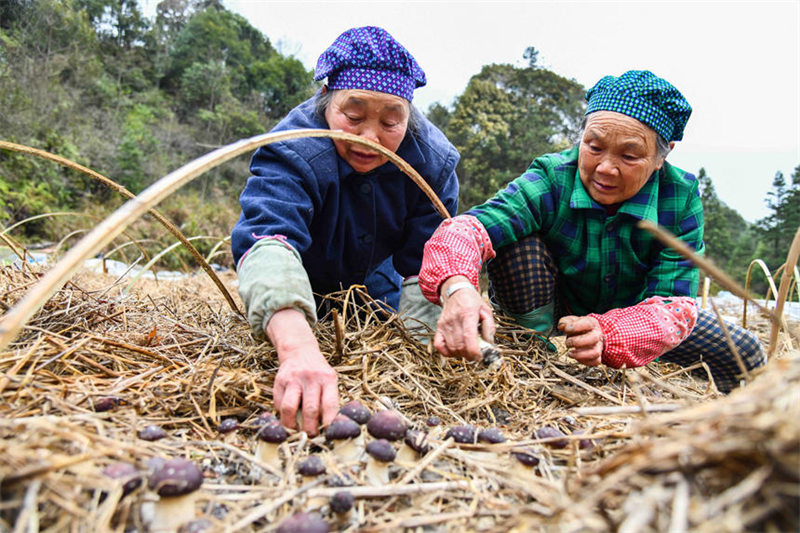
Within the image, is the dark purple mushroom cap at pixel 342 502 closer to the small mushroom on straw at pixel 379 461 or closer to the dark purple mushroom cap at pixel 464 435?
the small mushroom on straw at pixel 379 461

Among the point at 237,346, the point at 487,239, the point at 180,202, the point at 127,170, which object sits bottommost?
the point at 237,346

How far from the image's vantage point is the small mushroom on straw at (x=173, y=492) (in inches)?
32.4

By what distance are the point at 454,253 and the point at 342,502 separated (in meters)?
1.04

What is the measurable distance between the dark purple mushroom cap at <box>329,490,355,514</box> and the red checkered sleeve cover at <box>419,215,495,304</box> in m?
0.93

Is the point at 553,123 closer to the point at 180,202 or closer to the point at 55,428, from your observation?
the point at 180,202

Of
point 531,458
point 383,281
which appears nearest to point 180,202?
point 383,281

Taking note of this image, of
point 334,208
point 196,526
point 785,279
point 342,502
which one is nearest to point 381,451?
point 342,502

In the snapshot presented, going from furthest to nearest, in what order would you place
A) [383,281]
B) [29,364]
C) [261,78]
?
[261,78] < [383,281] < [29,364]

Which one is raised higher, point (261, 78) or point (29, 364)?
point (261, 78)

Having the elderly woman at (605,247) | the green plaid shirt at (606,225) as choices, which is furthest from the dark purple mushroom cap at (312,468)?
the green plaid shirt at (606,225)

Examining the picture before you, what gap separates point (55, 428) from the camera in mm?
879

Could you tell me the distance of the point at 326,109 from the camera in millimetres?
2031

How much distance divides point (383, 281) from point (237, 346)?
3.83 ft

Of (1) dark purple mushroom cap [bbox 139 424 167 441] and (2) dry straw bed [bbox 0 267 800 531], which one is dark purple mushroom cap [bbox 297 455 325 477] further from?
(1) dark purple mushroom cap [bbox 139 424 167 441]
